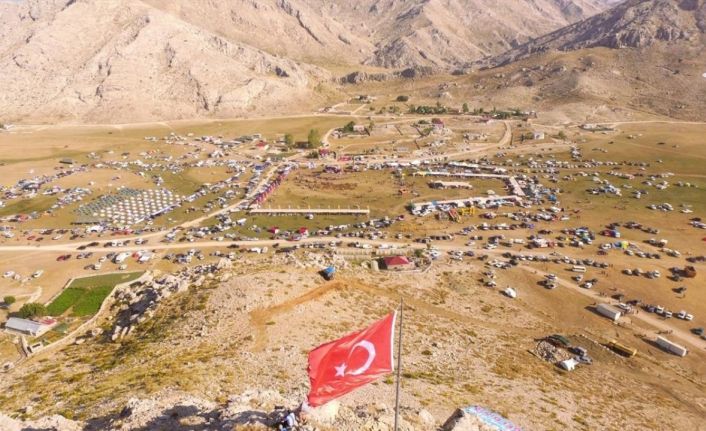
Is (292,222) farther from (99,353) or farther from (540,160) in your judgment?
(540,160)

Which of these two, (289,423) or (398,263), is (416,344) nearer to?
(289,423)

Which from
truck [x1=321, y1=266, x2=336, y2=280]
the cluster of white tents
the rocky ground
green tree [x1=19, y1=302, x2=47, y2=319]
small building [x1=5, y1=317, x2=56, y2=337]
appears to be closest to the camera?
the rocky ground

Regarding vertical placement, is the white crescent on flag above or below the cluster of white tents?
above

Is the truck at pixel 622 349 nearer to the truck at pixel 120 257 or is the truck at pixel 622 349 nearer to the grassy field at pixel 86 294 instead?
the grassy field at pixel 86 294

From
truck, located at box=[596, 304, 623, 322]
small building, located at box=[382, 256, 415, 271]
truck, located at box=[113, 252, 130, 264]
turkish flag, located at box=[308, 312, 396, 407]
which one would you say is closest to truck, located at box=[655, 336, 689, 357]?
truck, located at box=[596, 304, 623, 322]

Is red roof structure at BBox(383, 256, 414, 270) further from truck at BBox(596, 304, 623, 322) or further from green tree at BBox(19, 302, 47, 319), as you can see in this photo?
green tree at BBox(19, 302, 47, 319)

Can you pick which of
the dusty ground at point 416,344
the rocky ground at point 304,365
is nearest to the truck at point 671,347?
the dusty ground at point 416,344
